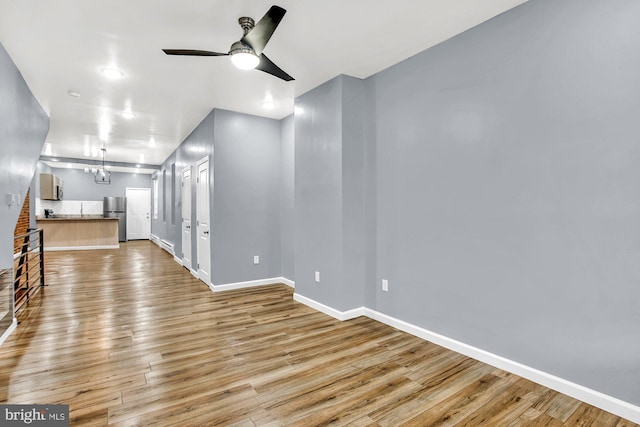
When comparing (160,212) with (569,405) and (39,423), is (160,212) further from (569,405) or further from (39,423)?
(569,405)

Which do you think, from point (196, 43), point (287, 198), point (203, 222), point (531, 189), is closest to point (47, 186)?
point (203, 222)

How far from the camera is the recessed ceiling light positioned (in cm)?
351

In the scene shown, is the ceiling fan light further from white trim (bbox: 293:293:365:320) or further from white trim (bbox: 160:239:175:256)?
white trim (bbox: 160:239:175:256)

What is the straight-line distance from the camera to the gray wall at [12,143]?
10.1ft

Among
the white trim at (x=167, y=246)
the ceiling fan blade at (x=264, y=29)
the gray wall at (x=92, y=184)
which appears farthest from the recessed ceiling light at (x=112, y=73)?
the gray wall at (x=92, y=184)

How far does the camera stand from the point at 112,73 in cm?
359

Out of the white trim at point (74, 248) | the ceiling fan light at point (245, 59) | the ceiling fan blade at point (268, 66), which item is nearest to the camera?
the ceiling fan light at point (245, 59)

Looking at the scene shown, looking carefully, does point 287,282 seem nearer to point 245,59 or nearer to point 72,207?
point 245,59

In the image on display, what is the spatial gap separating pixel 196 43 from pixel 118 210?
34.8 feet

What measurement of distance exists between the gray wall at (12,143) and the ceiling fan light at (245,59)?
242 cm

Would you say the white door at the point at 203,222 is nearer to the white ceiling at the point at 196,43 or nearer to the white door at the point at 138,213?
the white ceiling at the point at 196,43

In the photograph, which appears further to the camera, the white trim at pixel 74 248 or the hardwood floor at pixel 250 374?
the white trim at pixel 74 248

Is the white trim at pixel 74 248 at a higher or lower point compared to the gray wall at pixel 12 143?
lower

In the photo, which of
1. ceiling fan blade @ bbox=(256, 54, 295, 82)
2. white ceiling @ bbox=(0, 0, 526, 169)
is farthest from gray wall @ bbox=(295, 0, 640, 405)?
ceiling fan blade @ bbox=(256, 54, 295, 82)
